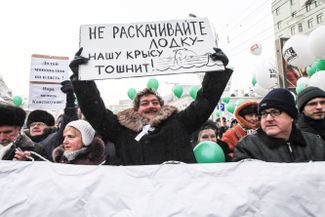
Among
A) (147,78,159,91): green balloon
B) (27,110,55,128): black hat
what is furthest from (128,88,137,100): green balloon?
(27,110,55,128): black hat

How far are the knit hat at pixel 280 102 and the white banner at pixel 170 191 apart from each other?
547 mm

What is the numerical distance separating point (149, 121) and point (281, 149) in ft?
3.16

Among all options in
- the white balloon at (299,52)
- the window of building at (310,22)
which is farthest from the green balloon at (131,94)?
the window of building at (310,22)

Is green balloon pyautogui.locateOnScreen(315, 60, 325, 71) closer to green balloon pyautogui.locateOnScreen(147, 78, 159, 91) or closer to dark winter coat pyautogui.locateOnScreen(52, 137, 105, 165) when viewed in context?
green balloon pyautogui.locateOnScreen(147, 78, 159, 91)

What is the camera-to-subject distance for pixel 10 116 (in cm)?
284

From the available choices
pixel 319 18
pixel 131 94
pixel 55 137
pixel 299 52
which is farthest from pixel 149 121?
pixel 319 18

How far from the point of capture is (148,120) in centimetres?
268

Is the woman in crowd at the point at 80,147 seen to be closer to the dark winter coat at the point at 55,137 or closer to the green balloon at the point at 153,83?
the dark winter coat at the point at 55,137

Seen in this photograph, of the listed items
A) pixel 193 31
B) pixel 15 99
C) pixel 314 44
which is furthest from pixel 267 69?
pixel 193 31

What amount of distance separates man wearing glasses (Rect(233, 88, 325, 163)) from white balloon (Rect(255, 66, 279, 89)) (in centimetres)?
671

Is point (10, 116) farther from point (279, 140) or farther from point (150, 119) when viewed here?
point (279, 140)

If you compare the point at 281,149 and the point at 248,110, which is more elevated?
the point at 248,110

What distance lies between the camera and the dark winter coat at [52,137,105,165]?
8.36 feet

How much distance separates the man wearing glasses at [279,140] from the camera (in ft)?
7.05
